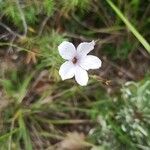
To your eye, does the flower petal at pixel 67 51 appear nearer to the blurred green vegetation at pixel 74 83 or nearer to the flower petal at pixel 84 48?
the flower petal at pixel 84 48

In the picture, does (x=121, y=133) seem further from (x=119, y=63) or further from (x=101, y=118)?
(x=119, y=63)

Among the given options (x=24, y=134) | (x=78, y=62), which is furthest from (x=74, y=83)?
(x=78, y=62)

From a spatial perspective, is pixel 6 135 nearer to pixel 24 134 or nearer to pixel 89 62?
pixel 24 134

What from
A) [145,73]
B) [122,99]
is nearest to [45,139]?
[122,99]

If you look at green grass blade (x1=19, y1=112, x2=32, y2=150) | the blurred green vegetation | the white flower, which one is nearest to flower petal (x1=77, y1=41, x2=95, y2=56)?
the white flower

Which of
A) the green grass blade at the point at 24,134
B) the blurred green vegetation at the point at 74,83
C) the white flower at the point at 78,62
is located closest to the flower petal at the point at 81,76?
the white flower at the point at 78,62

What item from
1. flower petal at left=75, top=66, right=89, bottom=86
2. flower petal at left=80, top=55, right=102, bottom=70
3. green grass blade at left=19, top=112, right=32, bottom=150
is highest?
flower petal at left=80, top=55, right=102, bottom=70

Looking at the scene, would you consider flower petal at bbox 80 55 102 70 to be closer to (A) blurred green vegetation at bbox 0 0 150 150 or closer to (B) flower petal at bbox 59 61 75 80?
(B) flower petal at bbox 59 61 75 80
